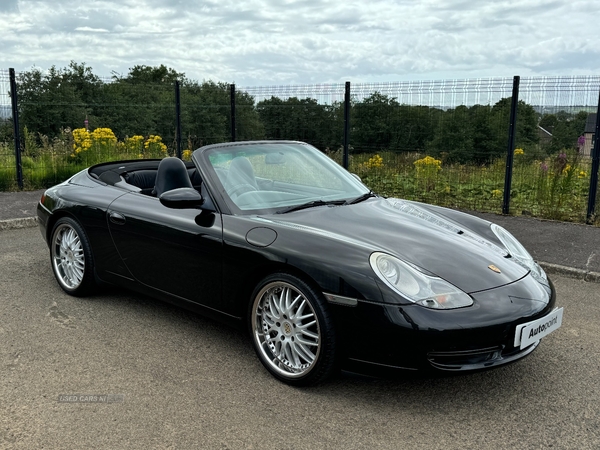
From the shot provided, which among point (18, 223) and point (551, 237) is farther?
point (18, 223)

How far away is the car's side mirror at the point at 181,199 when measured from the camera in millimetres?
3826

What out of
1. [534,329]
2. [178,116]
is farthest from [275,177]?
[178,116]

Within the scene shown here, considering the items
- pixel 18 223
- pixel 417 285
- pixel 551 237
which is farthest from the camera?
pixel 18 223

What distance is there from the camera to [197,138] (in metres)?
12.7

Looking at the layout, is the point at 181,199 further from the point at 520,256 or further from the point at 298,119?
the point at 298,119

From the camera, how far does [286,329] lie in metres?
3.37

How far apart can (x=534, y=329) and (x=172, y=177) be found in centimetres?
268

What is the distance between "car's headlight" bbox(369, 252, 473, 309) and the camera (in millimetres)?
3012

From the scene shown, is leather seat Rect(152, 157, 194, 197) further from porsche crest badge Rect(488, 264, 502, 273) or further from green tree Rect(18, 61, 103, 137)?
green tree Rect(18, 61, 103, 137)

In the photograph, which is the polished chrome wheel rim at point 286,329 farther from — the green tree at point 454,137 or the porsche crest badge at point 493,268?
the green tree at point 454,137

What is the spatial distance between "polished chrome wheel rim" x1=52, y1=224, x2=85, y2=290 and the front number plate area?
3487 millimetres

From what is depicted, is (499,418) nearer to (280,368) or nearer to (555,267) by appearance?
(280,368)

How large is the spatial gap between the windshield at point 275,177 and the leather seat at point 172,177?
0.78 ft

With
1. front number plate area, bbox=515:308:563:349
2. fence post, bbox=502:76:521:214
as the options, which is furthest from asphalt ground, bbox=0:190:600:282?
front number plate area, bbox=515:308:563:349
